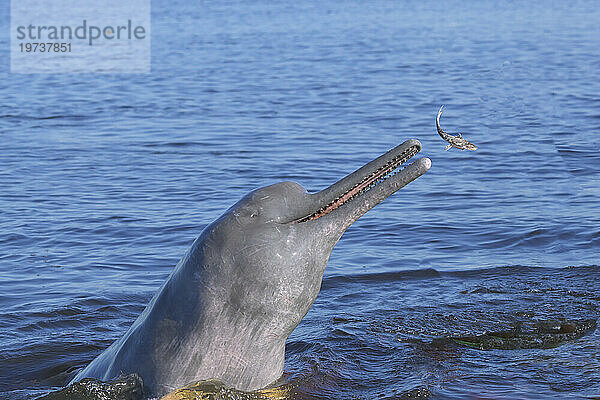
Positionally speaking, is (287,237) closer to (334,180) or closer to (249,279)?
(249,279)

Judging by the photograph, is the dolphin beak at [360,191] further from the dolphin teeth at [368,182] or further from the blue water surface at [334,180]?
the blue water surface at [334,180]

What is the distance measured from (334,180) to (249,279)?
7917mm

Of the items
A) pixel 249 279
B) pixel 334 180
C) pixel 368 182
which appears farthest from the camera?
pixel 334 180

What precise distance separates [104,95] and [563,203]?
492 inches

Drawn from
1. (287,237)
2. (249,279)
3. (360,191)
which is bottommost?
(249,279)

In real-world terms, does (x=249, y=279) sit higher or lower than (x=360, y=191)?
lower

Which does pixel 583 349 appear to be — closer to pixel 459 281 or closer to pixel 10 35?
pixel 459 281

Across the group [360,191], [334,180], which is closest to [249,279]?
[360,191]

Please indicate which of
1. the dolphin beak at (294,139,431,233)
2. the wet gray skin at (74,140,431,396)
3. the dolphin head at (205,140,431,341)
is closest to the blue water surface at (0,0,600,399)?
the wet gray skin at (74,140,431,396)

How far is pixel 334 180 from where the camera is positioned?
13.2 meters

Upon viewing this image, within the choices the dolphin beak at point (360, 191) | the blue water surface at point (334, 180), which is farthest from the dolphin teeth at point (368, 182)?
the blue water surface at point (334, 180)

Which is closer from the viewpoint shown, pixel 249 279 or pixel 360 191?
pixel 249 279

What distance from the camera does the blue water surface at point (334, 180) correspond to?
7250 mm

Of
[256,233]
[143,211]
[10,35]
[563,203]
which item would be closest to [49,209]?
[143,211]
